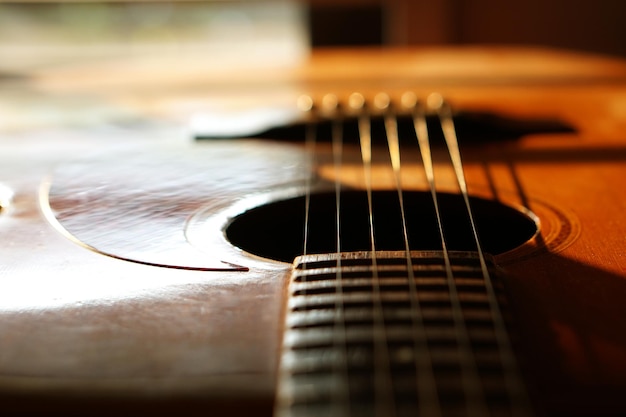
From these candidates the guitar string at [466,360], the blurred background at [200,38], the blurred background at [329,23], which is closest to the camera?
the guitar string at [466,360]

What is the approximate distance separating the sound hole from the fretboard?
7.5 inches

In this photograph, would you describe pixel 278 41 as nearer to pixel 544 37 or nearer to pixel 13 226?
pixel 544 37

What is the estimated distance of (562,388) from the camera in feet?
1.13

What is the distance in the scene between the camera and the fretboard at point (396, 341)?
333mm

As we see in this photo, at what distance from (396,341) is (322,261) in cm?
12

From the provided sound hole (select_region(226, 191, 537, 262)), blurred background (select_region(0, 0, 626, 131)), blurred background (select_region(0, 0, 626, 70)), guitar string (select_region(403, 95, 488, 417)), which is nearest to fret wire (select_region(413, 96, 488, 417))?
guitar string (select_region(403, 95, 488, 417))

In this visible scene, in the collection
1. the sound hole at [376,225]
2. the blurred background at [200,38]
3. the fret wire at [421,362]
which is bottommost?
the fret wire at [421,362]

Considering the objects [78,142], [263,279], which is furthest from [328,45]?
[263,279]

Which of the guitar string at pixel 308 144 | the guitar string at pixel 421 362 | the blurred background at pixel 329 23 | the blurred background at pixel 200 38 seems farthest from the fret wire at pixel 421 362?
the blurred background at pixel 329 23

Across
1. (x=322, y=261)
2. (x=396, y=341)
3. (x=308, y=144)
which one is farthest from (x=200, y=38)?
(x=396, y=341)

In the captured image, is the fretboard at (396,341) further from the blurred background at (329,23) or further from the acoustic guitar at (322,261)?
the blurred background at (329,23)

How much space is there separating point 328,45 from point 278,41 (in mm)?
529

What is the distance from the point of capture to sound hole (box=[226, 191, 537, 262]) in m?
0.68

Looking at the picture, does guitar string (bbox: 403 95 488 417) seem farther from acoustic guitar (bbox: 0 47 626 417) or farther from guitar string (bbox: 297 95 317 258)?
guitar string (bbox: 297 95 317 258)
